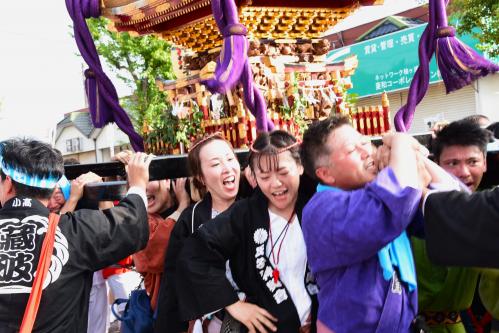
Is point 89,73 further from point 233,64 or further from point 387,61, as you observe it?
point 387,61

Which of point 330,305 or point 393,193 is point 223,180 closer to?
point 330,305

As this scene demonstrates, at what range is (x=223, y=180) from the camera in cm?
253

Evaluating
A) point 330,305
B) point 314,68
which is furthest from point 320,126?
point 314,68

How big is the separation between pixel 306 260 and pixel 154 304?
1.15 meters

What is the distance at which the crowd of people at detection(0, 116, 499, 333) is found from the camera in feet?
5.43

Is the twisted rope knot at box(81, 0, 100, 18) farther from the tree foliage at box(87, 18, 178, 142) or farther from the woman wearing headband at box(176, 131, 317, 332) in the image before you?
the tree foliage at box(87, 18, 178, 142)

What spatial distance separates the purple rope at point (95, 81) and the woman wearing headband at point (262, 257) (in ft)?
6.40

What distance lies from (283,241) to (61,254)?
36.9 inches

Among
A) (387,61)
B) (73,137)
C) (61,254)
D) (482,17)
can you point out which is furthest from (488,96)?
(73,137)

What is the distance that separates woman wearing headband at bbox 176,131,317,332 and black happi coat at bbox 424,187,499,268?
766 millimetres

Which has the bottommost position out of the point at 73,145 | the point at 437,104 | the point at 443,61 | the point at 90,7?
Result: the point at 443,61

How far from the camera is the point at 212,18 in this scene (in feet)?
14.6

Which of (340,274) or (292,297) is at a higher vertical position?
(340,274)

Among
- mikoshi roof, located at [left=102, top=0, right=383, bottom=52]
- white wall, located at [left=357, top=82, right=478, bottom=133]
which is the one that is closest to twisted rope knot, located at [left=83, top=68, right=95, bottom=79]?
mikoshi roof, located at [left=102, top=0, right=383, bottom=52]
